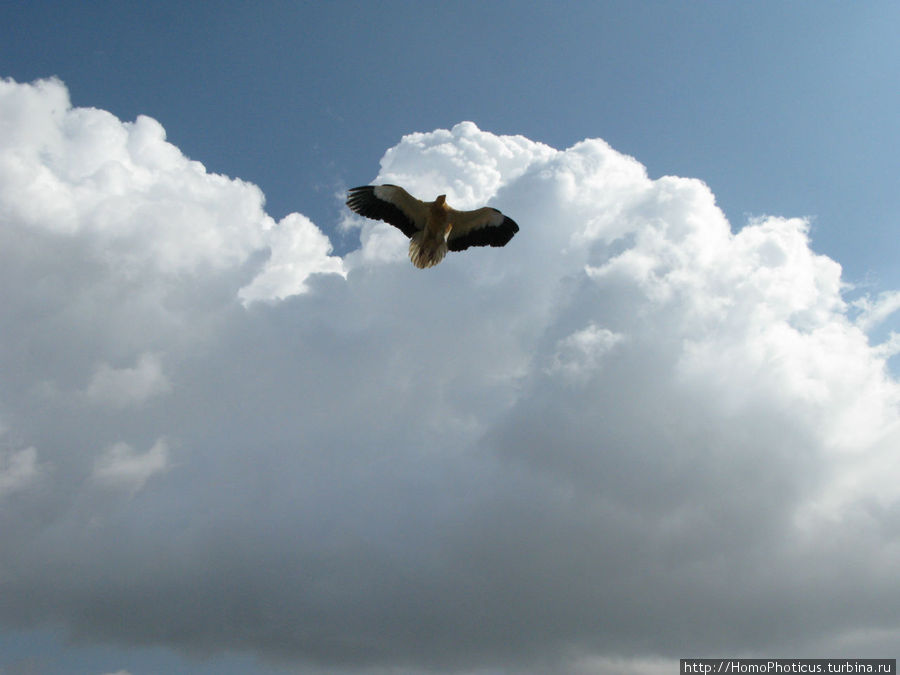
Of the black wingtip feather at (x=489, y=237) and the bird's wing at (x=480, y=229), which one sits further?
the black wingtip feather at (x=489, y=237)

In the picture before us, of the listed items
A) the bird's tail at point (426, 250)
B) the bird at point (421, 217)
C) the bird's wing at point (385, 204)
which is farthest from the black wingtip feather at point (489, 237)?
the bird's wing at point (385, 204)

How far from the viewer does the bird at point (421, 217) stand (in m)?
32.2

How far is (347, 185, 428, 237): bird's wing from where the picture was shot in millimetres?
→ 32406

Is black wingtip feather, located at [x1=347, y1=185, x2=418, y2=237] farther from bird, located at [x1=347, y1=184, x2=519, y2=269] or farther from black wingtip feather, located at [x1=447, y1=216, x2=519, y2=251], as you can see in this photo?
black wingtip feather, located at [x1=447, y1=216, x2=519, y2=251]

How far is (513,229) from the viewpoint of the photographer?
33.9m

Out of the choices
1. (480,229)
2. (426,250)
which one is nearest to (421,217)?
(426,250)

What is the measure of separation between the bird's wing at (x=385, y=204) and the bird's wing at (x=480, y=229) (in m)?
2.11

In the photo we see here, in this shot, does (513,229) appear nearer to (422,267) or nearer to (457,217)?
(457,217)

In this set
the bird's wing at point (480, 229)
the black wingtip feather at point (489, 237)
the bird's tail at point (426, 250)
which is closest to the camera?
the bird's tail at point (426, 250)

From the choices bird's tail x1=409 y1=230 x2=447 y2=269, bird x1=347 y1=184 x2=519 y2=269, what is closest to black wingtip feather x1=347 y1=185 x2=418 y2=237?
bird x1=347 y1=184 x2=519 y2=269

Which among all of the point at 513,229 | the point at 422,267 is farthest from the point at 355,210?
the point at 513,229

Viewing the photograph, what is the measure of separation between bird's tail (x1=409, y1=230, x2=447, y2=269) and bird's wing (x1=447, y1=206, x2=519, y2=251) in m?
1.65

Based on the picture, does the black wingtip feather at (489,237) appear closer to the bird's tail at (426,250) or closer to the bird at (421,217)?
the bird at (421,217)

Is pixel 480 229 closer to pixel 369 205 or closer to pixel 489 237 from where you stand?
pixel 489 237
